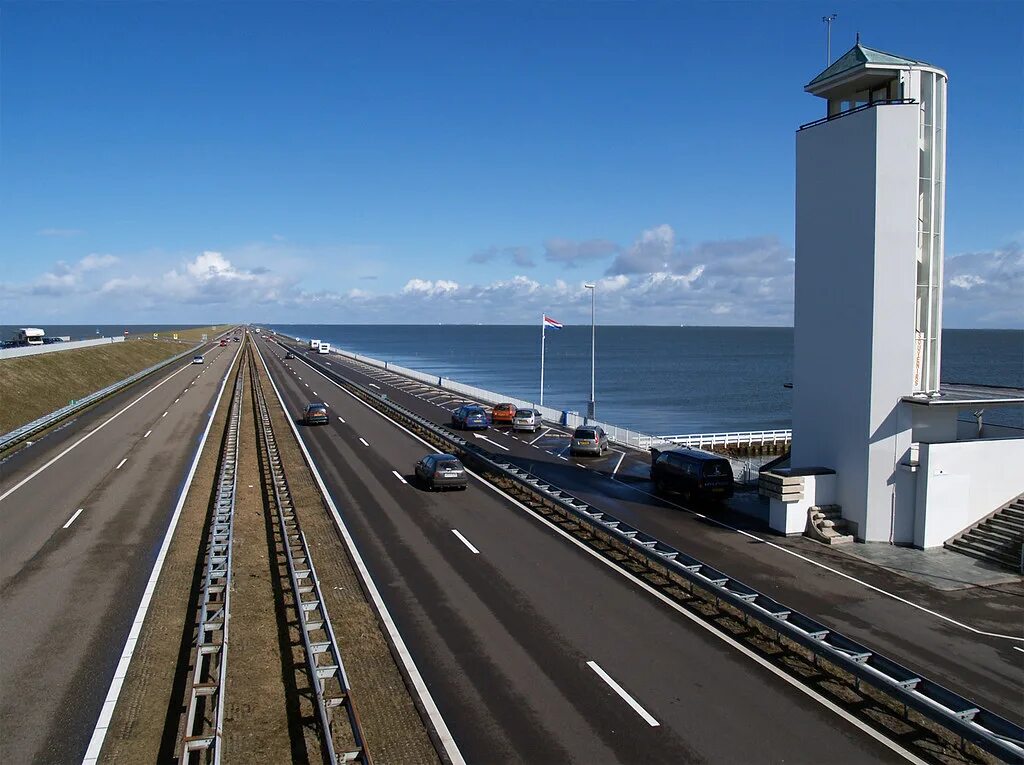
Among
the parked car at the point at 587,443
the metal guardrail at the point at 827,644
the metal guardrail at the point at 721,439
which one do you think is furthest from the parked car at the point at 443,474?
the metal guardrail at the point at 721,439

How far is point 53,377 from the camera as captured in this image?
62.7 metres

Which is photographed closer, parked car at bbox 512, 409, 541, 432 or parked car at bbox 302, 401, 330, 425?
parked car at bbox 512, 409, 541, 432

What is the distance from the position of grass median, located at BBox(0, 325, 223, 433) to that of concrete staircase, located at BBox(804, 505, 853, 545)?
4243cm

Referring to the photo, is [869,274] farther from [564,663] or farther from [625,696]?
[625,696]

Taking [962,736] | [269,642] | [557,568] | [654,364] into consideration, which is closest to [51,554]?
[269,642]

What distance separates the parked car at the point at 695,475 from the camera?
1041 inches

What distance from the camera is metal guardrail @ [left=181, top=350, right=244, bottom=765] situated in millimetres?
10180

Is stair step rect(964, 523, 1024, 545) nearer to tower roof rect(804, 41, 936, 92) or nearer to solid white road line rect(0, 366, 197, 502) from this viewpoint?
tower roof rect(804, 41, 936, 92)

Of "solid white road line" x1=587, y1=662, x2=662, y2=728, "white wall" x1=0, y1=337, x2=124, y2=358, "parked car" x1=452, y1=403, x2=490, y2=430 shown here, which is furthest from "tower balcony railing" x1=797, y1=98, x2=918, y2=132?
"white wall" x1=0, y1=337, x2=124, y2=358

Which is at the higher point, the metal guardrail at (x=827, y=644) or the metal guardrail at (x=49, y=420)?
the metal guardrail at (x=49, y=420)

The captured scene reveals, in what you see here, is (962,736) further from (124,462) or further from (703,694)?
(124,462)

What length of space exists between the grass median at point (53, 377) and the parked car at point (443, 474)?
29.1 metres

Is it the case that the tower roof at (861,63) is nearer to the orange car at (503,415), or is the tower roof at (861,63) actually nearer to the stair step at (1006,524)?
the stair step at (1006,524)

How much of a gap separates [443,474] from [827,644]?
657 inches
